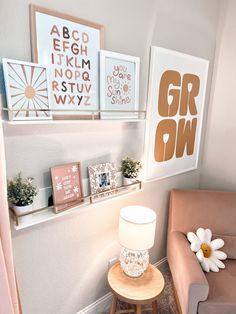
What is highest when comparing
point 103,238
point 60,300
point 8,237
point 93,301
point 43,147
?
point 43,147

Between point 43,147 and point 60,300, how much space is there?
3.38 ft

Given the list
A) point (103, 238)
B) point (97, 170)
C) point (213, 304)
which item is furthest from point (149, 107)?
point (213, 304)

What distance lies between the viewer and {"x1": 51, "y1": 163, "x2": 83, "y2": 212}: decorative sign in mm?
1269

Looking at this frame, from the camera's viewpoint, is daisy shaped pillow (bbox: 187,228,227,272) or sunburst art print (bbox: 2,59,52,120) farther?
daisy shaped pillow (bbox: 187,228,227,272)

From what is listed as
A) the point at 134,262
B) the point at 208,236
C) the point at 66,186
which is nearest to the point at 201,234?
the point at 208,236

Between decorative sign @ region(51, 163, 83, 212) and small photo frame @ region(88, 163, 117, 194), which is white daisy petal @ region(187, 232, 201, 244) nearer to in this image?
small photo frame @ region(88, 163, 117, 194)

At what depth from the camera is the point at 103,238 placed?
5.43 ft

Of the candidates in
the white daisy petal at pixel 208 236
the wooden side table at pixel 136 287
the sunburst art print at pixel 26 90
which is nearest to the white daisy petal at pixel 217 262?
the white daisy petal at pixel 208 236

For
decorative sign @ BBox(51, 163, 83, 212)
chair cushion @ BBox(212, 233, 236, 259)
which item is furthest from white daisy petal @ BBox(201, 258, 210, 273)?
decorative sign @ BBox(51, 163, 83, 212)

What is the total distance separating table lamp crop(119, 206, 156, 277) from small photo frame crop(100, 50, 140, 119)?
65 centimetres

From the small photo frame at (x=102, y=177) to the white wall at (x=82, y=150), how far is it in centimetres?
5

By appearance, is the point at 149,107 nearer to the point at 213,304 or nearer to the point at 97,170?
the point at 97,170

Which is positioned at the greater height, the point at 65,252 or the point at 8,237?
the point at 8,237

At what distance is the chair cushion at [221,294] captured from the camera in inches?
54.2
